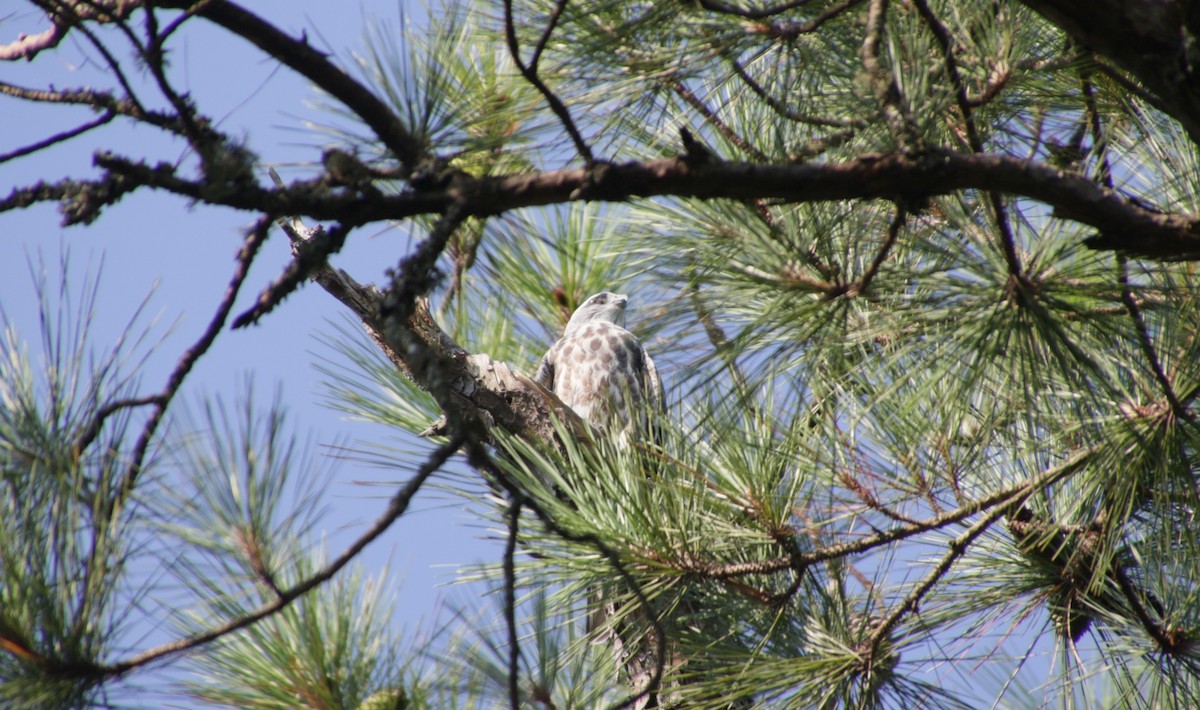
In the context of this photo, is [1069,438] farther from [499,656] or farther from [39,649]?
[39,649]

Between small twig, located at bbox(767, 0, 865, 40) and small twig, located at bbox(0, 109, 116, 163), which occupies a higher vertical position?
small twig, located at bbox(767, 0, 865, 40)

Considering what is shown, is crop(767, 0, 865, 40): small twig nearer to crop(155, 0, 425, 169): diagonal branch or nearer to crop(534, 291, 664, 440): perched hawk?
crop(155, 0, 425, 169): diagonal branch

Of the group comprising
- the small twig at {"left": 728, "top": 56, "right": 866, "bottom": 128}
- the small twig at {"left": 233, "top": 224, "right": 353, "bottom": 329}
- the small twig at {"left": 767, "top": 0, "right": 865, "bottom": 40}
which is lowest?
the small twig at {"left": 233, "top": 224, "right": 353, "bottom": 329}

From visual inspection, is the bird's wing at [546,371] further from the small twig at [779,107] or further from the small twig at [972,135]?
the small twig at [972,135]

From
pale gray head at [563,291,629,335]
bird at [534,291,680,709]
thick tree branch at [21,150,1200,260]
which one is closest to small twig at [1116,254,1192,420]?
thick tree branch at [21,150,1200,260]

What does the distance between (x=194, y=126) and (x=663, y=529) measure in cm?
124

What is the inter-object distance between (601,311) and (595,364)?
0.26 meters

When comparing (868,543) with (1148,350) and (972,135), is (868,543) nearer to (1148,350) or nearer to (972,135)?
(1148,350)

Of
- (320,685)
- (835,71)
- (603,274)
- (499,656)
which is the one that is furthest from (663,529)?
(603,274)

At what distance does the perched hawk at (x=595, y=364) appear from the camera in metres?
4.18

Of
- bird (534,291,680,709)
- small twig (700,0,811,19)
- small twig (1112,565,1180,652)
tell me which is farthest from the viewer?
bird (534,291,680,709)

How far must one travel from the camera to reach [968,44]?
6.61 feet

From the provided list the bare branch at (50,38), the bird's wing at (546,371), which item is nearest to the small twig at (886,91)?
the bare branch at (50,38)

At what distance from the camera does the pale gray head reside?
4.25 metres
